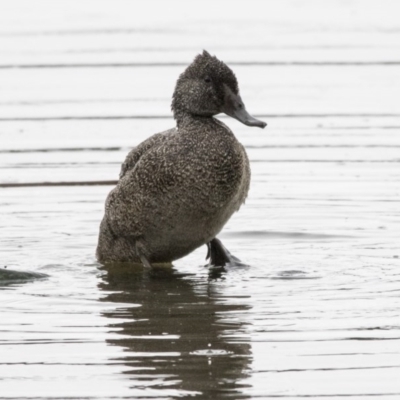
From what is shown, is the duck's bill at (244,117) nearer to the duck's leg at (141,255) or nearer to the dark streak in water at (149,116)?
the duck's leg at (141,255)

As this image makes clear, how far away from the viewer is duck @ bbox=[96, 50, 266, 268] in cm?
982

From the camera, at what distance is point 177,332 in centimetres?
843

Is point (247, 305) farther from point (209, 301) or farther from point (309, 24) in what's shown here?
point (309, 24)

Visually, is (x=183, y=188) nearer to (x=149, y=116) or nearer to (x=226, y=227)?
(x=226, y=227)

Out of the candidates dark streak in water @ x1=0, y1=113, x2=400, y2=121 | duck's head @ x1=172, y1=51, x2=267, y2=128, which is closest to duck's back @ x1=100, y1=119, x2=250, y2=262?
duck's head @ x1=172, y1=51, x2=267, y2=128

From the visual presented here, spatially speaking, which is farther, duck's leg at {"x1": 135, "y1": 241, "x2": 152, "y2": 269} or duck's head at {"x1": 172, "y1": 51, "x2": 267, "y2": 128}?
duck's leg at {"x1": 135, "y1": 241, "x2": 152, "y2": 269}

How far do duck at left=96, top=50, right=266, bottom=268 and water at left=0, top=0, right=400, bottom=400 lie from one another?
0.29m

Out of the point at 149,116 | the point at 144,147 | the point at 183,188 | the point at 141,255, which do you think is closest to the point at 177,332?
the point at 183,188

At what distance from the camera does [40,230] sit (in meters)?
11.6

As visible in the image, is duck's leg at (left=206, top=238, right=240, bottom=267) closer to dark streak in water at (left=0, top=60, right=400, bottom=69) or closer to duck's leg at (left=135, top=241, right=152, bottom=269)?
duck's leg at (left=135, top=241, right=152, bottom=269)

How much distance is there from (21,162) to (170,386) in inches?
276

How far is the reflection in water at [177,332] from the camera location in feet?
24.2

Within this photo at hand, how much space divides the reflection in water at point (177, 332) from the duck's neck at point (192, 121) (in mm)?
1048

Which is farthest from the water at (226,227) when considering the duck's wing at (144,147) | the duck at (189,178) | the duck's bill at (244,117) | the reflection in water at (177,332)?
the duck's bill at (244,117)
